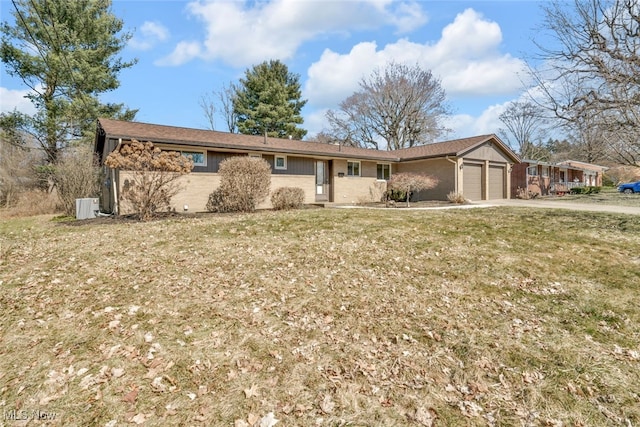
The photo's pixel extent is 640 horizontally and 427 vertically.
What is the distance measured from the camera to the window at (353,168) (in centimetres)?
1941

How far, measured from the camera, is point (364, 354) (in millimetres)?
3459

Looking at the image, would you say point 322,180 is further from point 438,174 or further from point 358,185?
point 438,174

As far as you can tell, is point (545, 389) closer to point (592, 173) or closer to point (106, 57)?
point (106, 57)

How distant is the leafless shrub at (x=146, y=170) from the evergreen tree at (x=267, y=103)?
22290 millimetres

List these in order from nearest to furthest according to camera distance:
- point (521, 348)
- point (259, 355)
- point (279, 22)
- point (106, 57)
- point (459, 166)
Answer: point (259, 355) < point (521, 348) < point (279, 22) < point (459, 166) < point (106, 57)

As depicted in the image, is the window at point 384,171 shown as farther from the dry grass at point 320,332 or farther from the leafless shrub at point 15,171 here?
the leafless shrub at point 15,171

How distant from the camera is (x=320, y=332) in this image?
3824 mm

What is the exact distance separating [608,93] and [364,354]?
1099 cm

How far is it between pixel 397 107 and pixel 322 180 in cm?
1923

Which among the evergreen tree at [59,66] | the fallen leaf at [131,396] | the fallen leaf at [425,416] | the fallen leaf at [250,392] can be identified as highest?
the evergreen tree at [59,66]

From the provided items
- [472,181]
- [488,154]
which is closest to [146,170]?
[472,181]

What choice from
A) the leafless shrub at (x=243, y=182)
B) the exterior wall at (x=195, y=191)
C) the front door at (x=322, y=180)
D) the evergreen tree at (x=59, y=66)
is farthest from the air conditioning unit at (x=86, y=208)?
the front door at (x=322, y=180)

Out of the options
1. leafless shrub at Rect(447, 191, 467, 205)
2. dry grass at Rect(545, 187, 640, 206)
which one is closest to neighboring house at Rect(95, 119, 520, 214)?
leafless shrub at Rect(447, 191, 467, 205)

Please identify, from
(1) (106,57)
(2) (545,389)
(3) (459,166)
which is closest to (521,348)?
(2) (545,389)
